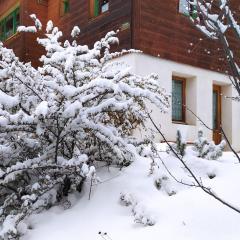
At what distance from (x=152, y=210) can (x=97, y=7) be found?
32.0ft

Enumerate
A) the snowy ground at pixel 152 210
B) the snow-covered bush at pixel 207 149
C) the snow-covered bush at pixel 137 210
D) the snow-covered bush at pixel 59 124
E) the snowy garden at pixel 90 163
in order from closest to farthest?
the snowy ground at pixel 152 210, the snow-covered bush at pixel 137 210, the snowy garden at pixel 90 163, the snow-covered bush at pixel 59 124, the snow-covered bush at pixel 207 149

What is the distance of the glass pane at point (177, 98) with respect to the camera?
1267 cm

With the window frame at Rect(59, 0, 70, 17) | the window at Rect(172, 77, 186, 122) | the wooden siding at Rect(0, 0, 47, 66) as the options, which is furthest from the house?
the wooden siding at Rect(0, 0, 47, 66)

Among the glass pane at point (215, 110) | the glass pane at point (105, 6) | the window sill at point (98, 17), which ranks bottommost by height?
the glass pane at point (215, 110)

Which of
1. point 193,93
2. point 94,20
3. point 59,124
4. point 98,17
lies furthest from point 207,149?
point 94,20

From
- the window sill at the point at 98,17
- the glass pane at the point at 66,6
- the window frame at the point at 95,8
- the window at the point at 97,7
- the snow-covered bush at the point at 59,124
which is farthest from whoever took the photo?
the glass pane at the point at 66,6

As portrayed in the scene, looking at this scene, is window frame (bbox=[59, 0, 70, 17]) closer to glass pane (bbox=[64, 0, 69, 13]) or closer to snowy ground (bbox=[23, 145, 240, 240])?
glass pane (bbox=[64, 0, 69, 13])

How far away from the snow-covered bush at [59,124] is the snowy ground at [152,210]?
0.21 metres

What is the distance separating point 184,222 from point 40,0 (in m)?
13.3

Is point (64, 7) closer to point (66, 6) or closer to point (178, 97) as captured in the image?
point (66, 6)

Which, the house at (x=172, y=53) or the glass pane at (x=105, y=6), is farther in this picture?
the glass pane at (x=105, y=6)

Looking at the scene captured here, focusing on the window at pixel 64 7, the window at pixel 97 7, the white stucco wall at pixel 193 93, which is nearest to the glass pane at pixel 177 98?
the white stucco wall at pixel 193 93

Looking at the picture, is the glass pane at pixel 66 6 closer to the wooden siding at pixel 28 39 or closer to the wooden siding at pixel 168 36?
the wooden siding at pixel 28 39

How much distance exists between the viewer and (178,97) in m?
12.9
